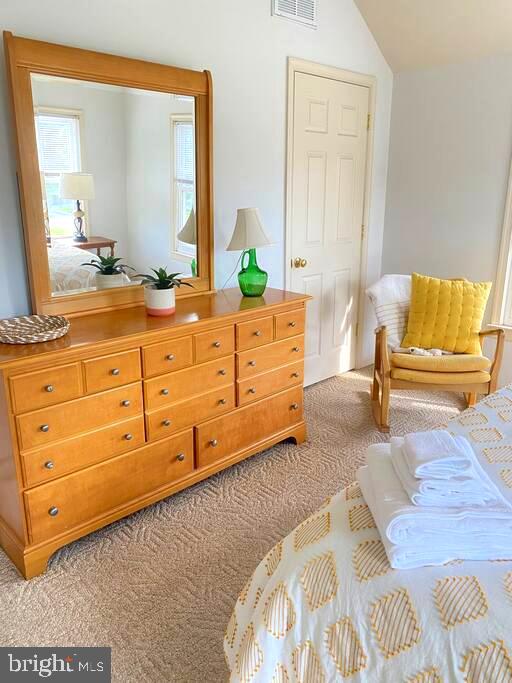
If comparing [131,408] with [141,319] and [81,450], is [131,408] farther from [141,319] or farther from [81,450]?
[141,319]

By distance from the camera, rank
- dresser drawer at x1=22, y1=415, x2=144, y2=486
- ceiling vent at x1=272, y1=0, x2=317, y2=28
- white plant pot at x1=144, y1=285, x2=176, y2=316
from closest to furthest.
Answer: dresser drawer at x1=22, y1=415, x2=144, y2=486 < white plant pot at x1=144, y1=285, x2=176, y2=316 < ceiling vent at x1=272, y1=0, x2=317, y2=28

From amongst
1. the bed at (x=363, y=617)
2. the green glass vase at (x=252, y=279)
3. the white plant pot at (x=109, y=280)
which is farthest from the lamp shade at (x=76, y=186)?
the bed at (x=363, y=617)

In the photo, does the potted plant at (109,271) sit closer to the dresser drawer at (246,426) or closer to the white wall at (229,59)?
the white wall at (229,59)

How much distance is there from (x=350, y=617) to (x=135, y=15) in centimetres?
261

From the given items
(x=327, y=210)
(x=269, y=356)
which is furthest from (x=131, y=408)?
(x=327, y=210)

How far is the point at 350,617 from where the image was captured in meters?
1.18

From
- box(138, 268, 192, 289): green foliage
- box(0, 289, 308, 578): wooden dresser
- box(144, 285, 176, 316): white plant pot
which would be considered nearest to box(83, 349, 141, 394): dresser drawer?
box(0, 289, 308, 578): wooden dresser

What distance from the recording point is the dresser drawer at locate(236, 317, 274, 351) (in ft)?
8.88

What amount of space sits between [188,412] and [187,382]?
152 millimetres

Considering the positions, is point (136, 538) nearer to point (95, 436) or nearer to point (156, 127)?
point (95, 436)

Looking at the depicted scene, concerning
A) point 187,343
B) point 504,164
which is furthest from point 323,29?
point 187,343

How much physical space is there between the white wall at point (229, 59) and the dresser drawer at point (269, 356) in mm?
565

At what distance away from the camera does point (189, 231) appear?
9.47 ft

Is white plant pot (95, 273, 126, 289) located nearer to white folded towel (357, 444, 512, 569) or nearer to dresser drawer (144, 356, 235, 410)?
dresser drawer (144, 356, 235, 410)
